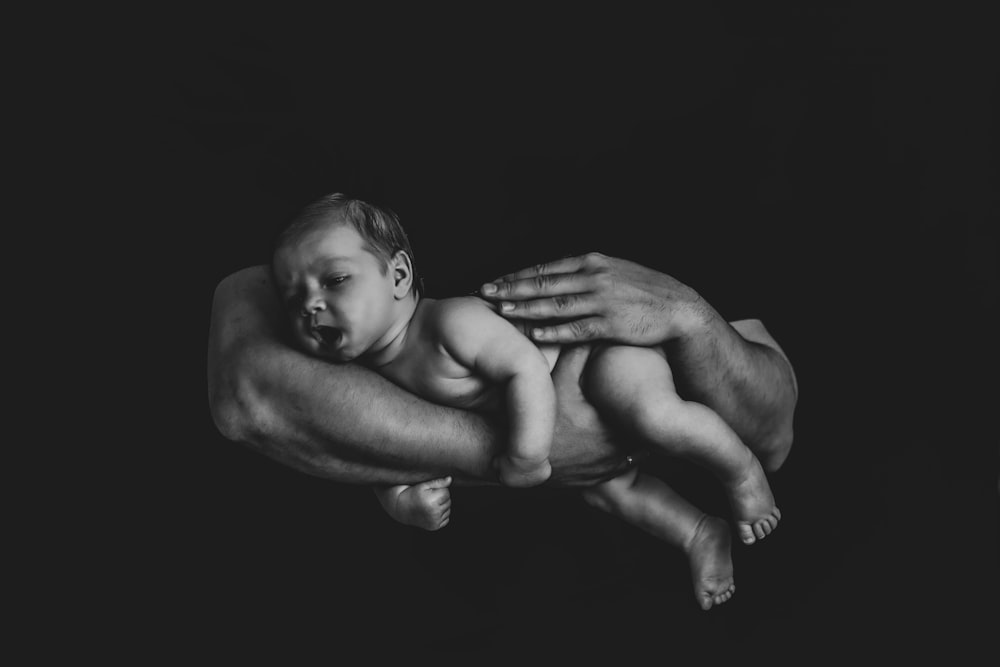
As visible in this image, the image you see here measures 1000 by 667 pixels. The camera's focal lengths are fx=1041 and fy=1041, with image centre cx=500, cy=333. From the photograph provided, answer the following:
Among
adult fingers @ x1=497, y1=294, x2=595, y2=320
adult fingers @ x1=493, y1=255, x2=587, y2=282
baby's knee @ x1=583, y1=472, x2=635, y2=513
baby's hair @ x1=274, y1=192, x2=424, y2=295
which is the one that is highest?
baby's hair @ x1=274, y1=192, x2=424, y2=295

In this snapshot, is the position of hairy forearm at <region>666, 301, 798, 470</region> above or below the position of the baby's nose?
below

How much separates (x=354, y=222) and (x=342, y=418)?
32 cm

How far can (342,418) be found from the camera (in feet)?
4.99

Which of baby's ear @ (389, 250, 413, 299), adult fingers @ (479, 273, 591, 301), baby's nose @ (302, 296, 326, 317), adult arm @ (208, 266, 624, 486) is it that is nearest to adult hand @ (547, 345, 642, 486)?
adult arm @ (208, 266, 624, 486)

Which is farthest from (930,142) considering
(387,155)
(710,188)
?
(387,155)

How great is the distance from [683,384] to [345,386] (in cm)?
54

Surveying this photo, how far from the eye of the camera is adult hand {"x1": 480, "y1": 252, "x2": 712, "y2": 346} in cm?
152

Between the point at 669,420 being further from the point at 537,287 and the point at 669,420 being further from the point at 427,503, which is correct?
the point at 427,503

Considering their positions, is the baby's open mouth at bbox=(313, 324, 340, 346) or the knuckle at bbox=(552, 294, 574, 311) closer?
the baby's open mouth at bbox=(313, 324, 340, 346)

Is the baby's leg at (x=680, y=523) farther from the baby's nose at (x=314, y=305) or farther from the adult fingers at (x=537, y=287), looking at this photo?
the baby's nose at (x=314, y=305)

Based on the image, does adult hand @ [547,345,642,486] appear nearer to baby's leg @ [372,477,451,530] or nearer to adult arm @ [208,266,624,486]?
adult arm @ [208,266,624,486]

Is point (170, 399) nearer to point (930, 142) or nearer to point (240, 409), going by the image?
point (240, 409)

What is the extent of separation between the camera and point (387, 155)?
1949 mm

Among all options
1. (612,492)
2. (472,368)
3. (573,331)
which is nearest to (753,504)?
(612,492)
